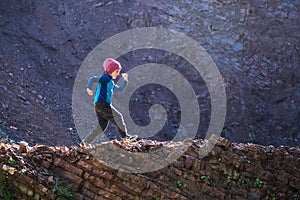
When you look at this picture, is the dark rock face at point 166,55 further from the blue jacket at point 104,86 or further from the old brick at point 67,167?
the old brick at point 67,167

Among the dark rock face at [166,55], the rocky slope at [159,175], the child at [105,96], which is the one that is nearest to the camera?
the rocky slope at [159,175]

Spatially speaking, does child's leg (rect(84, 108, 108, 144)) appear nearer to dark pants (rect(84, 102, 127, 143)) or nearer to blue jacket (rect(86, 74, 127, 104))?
dark pants (rect(84, 102, 127, 143))

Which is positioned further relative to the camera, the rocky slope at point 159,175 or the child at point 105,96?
the child at point 105,96

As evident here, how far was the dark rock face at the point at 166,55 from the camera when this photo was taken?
10148 millimetres

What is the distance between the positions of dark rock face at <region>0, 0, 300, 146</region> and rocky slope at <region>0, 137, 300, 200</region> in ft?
13.2

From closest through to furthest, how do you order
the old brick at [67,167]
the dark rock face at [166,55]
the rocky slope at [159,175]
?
the rocky slope at [159,175] → the old brick at [67,167] → the dark rock face at [166,55]

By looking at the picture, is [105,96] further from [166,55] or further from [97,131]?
[166,55]

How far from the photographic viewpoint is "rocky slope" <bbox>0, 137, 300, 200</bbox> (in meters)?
4.90

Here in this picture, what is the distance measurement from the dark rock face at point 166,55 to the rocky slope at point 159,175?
13.2ft

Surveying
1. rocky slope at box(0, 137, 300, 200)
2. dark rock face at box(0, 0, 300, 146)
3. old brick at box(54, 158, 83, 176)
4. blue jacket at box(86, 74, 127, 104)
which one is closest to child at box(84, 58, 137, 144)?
blue jacket at box(86, 74, 127, 104)

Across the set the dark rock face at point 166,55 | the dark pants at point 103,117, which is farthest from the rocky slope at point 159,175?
the dark rock face at point 166,55

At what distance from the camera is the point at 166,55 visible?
11.8m

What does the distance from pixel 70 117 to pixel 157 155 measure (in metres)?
4.84

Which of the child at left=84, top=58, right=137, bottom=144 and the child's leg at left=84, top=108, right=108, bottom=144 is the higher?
the child at left=84, top=58, right=137, bottom=144
